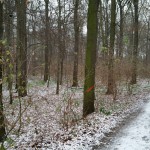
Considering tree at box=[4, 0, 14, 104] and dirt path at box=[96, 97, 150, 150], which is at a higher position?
tree at box=[4, 0, 14, 104]

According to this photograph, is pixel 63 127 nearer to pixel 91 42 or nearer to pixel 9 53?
pixel 91 42

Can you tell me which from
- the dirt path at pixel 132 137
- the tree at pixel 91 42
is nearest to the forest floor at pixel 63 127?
the dirt path at pixel 132 137

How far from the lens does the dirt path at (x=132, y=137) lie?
21.7ft

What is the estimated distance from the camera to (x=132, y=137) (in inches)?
288

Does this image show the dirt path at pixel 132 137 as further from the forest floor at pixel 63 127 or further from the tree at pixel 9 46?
the tree at pixel 9 46

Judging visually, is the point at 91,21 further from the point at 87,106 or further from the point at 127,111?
the point at 127,111

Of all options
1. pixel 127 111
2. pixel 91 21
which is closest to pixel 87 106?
pixel 127 111

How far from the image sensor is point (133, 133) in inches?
304

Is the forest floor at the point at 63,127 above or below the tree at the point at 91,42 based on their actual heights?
below

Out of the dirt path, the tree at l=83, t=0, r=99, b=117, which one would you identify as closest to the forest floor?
the dirt path

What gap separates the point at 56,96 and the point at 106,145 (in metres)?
9.38

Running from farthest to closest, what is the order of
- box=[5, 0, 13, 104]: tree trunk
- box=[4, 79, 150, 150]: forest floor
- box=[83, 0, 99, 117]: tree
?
box=[83, 0, 99, 117]: tree
box=[4, 79, 150, 150]: forest floor
box=[5, 0, 13, 104]: tree trunk

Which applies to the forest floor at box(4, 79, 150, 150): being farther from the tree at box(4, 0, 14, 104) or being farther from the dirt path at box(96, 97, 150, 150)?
the tree at box(4, 0, 14, 104)

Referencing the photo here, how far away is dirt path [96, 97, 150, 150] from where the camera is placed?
6613 millimetres
